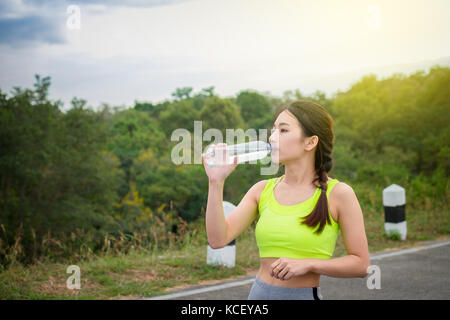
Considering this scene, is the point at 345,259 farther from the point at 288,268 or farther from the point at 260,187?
the point at 260,187

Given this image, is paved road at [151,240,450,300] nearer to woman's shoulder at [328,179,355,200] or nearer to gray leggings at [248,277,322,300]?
gray leggings at [248,277,322,300]

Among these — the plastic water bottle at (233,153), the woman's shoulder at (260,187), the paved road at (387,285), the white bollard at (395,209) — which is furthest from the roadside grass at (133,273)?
the plastic water bottle at (233,153)

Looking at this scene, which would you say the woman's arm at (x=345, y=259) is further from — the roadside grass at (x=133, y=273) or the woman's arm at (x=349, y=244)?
the roadside grass at (x=133, y=273)

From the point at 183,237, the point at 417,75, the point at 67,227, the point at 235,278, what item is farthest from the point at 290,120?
the point at 417,75

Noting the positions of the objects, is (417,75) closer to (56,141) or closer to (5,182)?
(56,141)

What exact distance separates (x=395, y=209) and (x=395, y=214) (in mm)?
84

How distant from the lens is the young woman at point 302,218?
2006 millimetres

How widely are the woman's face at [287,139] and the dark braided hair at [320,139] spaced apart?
0.03 m

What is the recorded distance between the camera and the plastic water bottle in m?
1.81

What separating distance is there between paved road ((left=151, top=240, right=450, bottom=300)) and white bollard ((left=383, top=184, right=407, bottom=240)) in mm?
1163

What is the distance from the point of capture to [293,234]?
206cm

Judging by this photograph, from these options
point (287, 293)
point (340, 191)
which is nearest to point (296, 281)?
point (287, 293)
